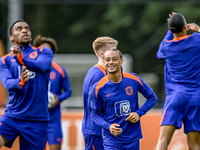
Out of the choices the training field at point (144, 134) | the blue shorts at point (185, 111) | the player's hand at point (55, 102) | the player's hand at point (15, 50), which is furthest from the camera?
the training field at point (144, 134)

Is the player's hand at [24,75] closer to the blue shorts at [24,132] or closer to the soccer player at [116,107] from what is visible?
the blue shorts at [24,132]

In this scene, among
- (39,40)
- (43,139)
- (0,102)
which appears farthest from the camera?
(0,102)

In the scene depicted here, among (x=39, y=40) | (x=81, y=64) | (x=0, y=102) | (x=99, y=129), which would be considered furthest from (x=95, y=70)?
(x=81, y=64)

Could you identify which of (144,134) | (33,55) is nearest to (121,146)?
(33,55)

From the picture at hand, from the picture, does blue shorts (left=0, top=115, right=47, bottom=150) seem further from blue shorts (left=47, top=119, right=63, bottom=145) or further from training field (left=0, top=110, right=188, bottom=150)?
training field (left=0, top=110, right=188, bottom=150)

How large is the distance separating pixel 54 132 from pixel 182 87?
2722 mm

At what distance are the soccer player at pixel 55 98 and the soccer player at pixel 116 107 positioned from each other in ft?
7.63

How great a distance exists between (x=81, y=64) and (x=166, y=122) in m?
10.6

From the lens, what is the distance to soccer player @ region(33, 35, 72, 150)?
668cm

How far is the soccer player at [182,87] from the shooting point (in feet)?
16.1

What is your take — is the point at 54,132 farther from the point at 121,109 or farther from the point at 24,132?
the point at 121,109

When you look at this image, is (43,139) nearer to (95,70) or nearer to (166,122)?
(95,70)

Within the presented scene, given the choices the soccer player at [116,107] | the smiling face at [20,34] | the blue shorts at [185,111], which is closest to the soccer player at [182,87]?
the blue shorts at [185,111]

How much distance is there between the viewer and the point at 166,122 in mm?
4926
